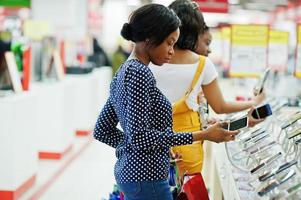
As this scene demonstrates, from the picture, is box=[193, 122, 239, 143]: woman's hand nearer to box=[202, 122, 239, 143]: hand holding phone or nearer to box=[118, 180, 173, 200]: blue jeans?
box=[202, 122, 239, 143]: hand holding phone

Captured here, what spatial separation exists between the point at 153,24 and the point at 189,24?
0.77 metres

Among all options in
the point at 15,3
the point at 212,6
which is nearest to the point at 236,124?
the point at 212,6

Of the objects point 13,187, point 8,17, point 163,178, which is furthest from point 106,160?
point 8,17

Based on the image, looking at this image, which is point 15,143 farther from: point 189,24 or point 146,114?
point 146,114

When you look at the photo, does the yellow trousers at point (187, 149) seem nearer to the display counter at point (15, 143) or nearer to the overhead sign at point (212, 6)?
the display counter at point (15, 143)

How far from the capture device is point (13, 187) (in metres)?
5.22

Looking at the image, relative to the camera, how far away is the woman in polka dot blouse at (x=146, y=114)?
88.3 inches

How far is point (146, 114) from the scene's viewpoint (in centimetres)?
225

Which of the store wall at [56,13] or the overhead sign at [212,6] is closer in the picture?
the overhead sign at [212,6]

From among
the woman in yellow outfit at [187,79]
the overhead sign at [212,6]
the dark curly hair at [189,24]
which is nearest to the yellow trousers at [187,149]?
the woman in yellow outfit at [187,79]

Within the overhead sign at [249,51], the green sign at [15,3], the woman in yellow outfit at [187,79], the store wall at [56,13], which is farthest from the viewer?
the green sign at [15,3]

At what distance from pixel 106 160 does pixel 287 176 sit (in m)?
5.47

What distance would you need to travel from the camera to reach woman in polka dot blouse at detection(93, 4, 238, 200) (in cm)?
224

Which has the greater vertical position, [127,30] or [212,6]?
[127,30]
